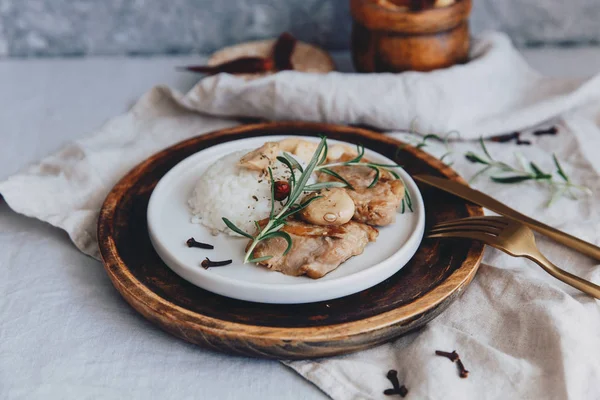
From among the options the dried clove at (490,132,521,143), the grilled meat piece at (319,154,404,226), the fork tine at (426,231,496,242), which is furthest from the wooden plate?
the dried clove at (490,132,521,143)

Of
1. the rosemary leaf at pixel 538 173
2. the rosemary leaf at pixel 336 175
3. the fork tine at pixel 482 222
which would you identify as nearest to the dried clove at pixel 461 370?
the fork tine at pixel 482 222

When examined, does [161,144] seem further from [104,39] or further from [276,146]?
[104,39]

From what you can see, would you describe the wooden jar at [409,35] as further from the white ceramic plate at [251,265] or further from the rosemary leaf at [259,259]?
the rosemary leaf at [259,259]

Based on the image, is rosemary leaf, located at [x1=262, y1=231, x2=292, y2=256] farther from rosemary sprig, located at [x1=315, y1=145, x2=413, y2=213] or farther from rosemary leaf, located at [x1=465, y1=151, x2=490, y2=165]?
rosemary leaf, located at [x1=465, y1=151, x2=490, y2=165]

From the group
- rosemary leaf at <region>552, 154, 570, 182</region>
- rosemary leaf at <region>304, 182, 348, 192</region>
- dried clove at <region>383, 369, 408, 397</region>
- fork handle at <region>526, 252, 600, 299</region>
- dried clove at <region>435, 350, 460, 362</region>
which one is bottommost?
rosemary leaf at <region>552, 154, 570, 182</region>

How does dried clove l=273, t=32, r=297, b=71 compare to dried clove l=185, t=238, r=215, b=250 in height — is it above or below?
below

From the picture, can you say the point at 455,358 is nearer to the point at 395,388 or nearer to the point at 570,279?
the point at 395,388
